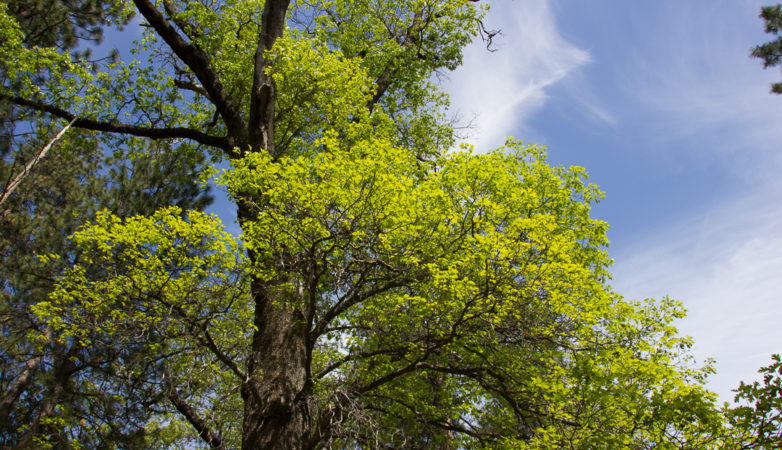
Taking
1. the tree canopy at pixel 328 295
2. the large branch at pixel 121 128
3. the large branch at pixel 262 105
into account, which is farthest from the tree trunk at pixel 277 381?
the large branch at pixel 121 128

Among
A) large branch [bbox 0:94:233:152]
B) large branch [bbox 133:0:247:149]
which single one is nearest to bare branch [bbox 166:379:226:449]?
large branch [bbox 0:94:233:152]

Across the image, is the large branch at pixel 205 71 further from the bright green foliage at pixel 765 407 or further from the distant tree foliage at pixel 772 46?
the distant tree foliage at pixel 772 46

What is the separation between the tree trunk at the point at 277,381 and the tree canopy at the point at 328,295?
0.11ft

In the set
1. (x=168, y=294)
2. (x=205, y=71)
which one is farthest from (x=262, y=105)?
(x=168, y=294)

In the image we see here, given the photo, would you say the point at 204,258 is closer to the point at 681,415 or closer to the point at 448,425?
the point at 448,425

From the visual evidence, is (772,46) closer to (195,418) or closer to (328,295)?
(328,295)

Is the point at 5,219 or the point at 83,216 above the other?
the point at 83,216

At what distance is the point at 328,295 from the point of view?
30.7 ft

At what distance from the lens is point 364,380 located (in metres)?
8.12

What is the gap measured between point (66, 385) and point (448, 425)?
9190 mm

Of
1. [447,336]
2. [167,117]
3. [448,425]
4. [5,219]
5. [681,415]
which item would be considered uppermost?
[167,117]

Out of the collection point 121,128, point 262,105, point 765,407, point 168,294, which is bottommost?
point 765,407

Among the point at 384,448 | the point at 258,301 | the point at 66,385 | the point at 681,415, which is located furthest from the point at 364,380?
the point at 66,385

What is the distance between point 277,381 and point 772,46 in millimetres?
12729
